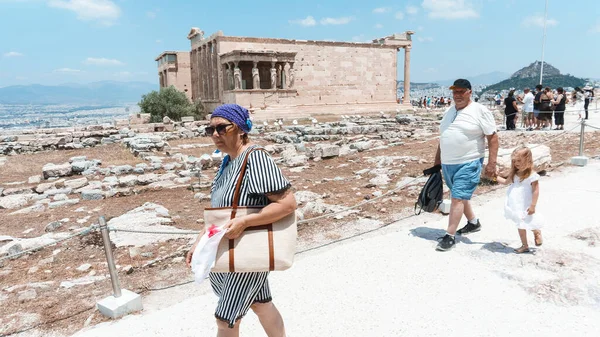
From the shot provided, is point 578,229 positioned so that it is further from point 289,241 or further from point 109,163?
point 109,163

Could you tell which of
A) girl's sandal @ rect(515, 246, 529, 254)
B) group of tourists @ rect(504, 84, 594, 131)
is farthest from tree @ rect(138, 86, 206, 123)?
girl's sandal @ rect(515, 246, 529, 254)

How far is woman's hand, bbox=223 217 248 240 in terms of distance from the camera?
83.9 inches

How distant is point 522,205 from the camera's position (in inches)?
167

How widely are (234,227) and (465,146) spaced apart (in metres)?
3.10

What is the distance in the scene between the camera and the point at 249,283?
91.3 inches

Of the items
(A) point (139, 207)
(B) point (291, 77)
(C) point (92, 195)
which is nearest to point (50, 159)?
(C) point (92, 195)

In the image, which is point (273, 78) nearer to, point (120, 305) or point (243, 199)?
point (120, 305)

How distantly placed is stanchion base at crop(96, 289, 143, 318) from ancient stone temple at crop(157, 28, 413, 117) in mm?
24514

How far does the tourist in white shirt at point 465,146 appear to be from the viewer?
435cm

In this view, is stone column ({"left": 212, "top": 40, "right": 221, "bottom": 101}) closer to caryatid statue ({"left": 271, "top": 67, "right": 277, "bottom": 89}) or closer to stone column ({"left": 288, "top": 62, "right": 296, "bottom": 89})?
caryatid statue ({"left": 271, "top": 67, "right": 277, "bottom": 89})

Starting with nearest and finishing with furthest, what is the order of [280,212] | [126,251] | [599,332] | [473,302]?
[280,212], [599,332], [473,302], [126,251]

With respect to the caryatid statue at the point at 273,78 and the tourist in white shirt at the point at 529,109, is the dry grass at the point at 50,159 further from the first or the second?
the tourist in white shirt at the point at 529,109

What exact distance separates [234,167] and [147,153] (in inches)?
535

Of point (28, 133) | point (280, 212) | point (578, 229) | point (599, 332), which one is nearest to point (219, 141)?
point (280, 212)
